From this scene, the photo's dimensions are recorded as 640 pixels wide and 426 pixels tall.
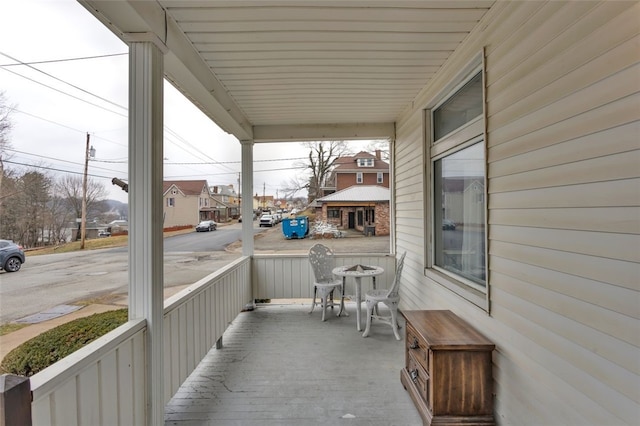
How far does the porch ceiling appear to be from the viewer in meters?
1.81

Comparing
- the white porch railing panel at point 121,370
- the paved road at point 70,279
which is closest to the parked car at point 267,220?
the white porch railing panel at point 121,370

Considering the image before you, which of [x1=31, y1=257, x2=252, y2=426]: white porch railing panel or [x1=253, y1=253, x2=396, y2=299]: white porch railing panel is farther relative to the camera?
[x1=253, y1=253, x2=396, y2=299]: white porch railing panel

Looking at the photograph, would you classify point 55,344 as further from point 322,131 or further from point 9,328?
point 322,131

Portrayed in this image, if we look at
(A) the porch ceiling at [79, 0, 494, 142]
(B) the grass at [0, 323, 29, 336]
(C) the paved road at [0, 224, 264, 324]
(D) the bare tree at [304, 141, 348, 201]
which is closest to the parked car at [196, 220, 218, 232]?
(C) the paved road at [0, 224, 264, 324]

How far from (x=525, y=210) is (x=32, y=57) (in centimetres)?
241

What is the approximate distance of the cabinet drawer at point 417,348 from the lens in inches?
77.1

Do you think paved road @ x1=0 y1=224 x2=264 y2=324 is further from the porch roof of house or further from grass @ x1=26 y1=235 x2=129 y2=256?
the porch roof of house

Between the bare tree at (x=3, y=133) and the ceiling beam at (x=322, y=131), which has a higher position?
the ceiling beam at (x=322, y=131)

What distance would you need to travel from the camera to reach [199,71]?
2439 millimetres

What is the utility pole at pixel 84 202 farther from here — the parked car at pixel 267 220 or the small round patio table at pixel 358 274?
the parked car at pixel 267 220

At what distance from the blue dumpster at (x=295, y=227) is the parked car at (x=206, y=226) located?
193 centimetres

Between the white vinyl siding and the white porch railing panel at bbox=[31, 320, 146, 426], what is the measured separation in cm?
218

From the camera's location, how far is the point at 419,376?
6.85 feet

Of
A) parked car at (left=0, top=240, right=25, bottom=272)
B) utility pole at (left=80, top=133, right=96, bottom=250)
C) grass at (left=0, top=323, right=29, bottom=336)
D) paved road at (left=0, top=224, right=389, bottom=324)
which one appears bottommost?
grass at (left=0, top=323, right=29, bottom=336)
